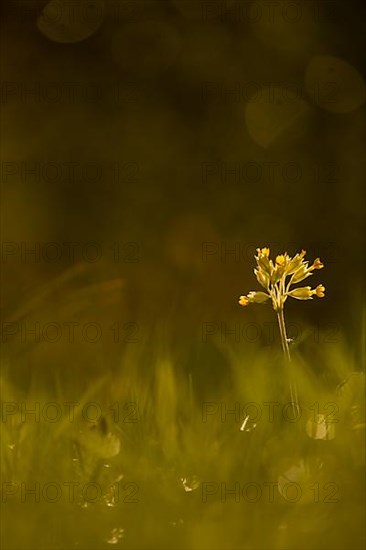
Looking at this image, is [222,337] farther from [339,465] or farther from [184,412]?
[339,465]

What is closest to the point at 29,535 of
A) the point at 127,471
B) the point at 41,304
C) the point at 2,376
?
the point at 127,471

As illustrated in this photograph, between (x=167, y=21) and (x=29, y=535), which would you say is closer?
(x=29, y=535)

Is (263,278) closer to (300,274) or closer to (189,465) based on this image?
(300,274)

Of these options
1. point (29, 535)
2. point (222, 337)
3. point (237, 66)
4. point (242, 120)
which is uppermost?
point (237, 66)

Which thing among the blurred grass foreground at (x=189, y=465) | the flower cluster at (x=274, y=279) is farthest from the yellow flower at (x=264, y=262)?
the blurred grass foreground at (x=189, y=465)

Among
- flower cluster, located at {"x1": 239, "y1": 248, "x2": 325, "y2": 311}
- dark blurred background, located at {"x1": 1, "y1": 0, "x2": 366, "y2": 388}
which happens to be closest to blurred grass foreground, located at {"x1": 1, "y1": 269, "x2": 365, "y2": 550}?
flower cluster, located at {"x1": 239, "y1": 248, "x2": 325, "y2": 311}

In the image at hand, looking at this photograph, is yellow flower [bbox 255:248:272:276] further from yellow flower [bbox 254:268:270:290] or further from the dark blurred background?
the dark blurred background

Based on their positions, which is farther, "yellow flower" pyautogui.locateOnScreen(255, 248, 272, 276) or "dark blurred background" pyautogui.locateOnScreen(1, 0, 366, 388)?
"dark blurred background" pyautogui.locateOnScreen(1, 0, 366, 388)

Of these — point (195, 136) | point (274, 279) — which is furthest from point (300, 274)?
point (195, 136)
